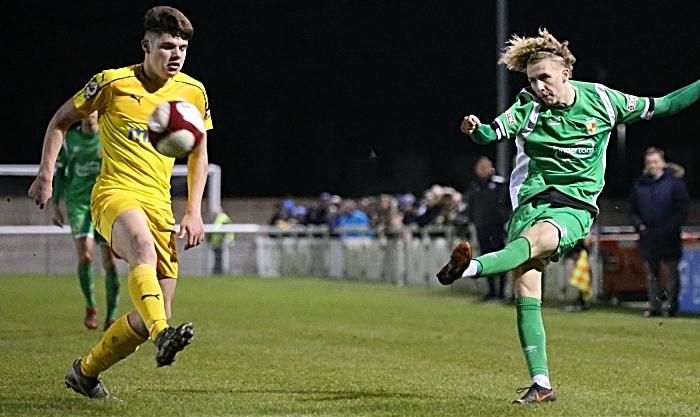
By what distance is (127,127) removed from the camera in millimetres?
6949

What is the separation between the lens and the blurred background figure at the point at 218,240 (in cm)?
3046

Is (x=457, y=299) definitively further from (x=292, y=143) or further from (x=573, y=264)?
(x=292, y=143)

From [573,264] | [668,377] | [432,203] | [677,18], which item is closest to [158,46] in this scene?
[668,377]

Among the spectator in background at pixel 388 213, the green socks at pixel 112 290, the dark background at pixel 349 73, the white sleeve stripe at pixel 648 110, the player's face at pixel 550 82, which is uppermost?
the dark background at pixel 349 73

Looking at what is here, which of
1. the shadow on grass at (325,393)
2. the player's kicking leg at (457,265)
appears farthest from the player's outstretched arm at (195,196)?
the player's kicking leg at (457,265)

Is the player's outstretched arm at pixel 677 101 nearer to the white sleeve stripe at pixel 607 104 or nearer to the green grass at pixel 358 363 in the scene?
the white sleeve stripe at pixel 607 104

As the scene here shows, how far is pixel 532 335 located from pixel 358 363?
272 centimetres

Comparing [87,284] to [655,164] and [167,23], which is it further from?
[655,164]

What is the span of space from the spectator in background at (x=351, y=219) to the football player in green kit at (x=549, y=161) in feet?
64.7

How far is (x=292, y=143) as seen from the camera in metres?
35.9

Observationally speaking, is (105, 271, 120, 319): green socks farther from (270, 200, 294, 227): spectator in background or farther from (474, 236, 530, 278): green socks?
(270, 200, 294, 227): spectator in background

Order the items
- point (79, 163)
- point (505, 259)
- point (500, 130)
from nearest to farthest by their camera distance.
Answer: point (505, 259) < point (500, 130) < point (79, 163)

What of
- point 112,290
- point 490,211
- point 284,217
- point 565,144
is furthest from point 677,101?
point 284,217

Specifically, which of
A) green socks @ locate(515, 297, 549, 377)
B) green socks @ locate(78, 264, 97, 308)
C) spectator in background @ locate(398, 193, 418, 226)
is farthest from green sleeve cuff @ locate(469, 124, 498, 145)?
spectator in background @ locate(398, 193, 418, 226)
